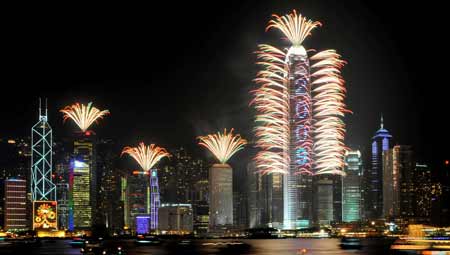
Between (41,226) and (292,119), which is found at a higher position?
(292,119)

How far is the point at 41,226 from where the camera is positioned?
18600 cm

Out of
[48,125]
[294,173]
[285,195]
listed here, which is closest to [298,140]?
[294,173]

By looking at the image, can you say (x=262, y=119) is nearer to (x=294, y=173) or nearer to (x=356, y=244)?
(x=356, y=244)

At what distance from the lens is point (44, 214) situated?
599 ft

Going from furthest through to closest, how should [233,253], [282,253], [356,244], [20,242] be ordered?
[20,242], [356,244], [233,253], [282,253]

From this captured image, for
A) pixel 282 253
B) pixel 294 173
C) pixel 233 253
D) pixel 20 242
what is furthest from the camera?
pixel 294 173

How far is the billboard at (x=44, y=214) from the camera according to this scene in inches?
7116

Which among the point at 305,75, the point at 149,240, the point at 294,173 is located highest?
the point at 305,75

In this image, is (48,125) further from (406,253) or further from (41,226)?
(406,253)

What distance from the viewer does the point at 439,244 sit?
12062 cm

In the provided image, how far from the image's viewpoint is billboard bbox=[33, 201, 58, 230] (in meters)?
181

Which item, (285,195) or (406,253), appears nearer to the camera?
(406,253)

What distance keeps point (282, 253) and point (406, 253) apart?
62.7ft

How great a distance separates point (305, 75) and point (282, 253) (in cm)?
5722
